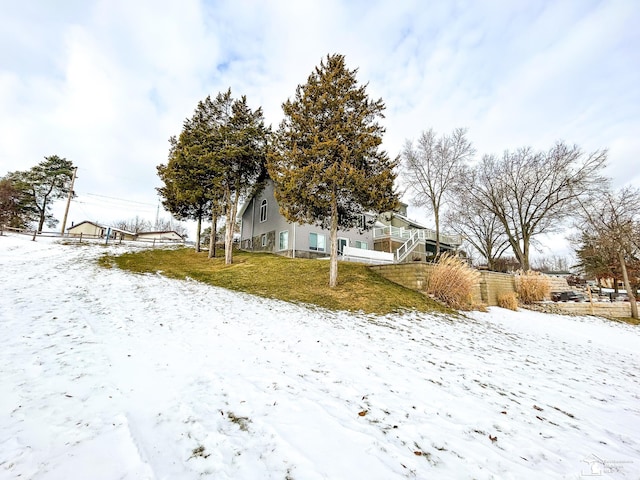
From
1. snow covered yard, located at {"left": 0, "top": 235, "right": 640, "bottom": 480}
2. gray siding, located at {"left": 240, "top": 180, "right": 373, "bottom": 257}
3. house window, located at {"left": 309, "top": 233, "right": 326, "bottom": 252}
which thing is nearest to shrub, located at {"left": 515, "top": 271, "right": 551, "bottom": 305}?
snow covered yard, located at {"left": 0, "top": 235, "right": 640, "bottom": 480}

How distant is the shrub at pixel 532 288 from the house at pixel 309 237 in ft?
23.5

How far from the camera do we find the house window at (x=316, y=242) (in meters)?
20.8

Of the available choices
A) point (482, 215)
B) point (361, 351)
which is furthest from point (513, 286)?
point (361, 351)

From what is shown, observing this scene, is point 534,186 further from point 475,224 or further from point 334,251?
point 334,251

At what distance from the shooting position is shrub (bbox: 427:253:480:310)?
11.1 meters

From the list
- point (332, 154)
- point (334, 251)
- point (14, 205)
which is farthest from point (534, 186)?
point (14, 205)

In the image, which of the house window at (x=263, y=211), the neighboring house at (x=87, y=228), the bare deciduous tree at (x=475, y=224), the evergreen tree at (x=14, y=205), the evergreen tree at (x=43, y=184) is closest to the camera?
the house window at (x=263, y=211)

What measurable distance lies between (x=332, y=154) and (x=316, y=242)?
33.2ft

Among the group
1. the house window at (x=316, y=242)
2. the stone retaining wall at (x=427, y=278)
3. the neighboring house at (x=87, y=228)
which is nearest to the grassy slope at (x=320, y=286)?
the stone retaining wall at (x=427, y=278)

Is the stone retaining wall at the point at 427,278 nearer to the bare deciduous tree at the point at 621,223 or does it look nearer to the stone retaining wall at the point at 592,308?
the stone retaining wall at the point at 592,308

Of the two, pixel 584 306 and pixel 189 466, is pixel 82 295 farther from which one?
pixel 584 306

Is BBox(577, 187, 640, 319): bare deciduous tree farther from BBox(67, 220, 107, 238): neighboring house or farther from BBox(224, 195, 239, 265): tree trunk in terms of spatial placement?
BBox(67, 220, 107, 238): neighboring house

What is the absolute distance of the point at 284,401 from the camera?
3.06m

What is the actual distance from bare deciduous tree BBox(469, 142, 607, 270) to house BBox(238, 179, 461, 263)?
6372 millimetres
